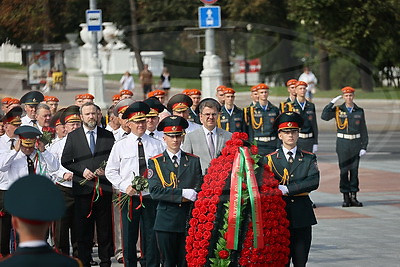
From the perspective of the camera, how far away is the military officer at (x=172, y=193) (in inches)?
357

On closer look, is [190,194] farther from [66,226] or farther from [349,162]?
[349,162]

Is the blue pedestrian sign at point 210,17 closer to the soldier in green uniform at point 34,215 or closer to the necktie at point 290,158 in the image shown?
the necktie at point 290,158

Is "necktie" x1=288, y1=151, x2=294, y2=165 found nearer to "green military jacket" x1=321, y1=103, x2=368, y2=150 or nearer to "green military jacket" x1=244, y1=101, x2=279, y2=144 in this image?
"green military jacket" x1=244, y1=101, x2=279, y2=144

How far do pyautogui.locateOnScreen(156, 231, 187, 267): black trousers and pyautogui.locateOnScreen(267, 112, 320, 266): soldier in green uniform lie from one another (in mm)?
981

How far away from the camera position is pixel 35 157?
10.4 m

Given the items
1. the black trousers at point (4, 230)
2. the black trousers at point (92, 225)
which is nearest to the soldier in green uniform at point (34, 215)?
the black trousers at point (4, 230)

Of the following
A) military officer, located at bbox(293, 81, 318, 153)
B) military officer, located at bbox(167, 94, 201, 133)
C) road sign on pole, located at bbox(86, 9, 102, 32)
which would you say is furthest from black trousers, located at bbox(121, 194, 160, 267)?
road sign on pole, located at bbox(86, 9, 102, 32)

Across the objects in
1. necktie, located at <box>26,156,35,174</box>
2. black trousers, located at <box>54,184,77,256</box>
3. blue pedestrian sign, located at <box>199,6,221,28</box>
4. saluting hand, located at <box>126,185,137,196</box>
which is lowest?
black trousers, located at <box>54,184,77,256</box>

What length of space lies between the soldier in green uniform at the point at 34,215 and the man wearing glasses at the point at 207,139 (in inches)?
246

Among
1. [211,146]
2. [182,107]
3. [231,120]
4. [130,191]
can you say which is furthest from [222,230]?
[231,120]

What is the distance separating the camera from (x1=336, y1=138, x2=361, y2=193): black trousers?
15773mm

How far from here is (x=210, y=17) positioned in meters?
25.0

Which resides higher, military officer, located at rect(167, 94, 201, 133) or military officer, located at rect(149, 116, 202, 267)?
military officer, located at rect(167, 94, 201, 133)

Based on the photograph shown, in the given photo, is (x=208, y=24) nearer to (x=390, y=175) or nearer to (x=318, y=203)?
(x=390, y=175)
